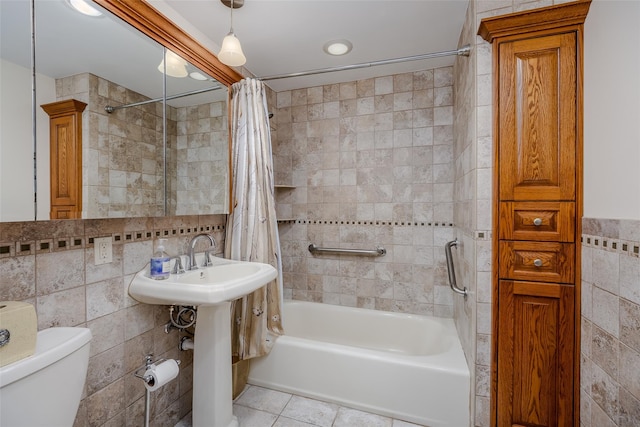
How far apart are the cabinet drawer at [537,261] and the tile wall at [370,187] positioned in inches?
33.6

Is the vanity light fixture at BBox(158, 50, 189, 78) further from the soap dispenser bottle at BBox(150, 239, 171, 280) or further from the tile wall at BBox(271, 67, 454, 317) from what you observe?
the tile wall at BBox(271, 67, 454, 317)

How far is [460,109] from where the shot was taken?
1.88 m

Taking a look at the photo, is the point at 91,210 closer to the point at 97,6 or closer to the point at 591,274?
the point at 97,6

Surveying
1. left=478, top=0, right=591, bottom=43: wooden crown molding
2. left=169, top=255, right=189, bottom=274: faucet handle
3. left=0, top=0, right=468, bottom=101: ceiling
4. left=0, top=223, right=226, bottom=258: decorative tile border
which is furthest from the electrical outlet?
left=478, top=0, right=591, bottom=43: wooden crown molding

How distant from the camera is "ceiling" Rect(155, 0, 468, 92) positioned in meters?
1.58

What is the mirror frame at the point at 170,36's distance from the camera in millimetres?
1269

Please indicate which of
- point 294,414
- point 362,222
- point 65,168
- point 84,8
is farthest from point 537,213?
point 84,8

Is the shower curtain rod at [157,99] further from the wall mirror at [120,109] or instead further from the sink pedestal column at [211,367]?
the sink pedestal column at [211,367]

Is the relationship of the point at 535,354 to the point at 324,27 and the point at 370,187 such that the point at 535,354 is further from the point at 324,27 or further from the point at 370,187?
the point at 324,27

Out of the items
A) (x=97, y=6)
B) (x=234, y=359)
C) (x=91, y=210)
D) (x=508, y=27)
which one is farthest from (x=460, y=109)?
(x=234, y=359)

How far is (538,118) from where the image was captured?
137cm

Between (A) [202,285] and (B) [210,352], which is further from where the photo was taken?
(B) [210,352]

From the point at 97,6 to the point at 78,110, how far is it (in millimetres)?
454

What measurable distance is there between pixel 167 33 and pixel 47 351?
1470 mm
